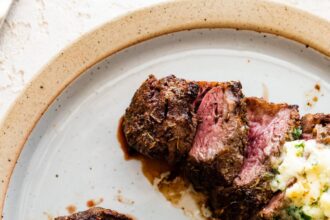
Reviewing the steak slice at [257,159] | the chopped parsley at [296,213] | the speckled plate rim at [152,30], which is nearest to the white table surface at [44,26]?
the speckled plate rim at [152,30]

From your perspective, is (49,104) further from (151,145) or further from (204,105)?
(204,105)

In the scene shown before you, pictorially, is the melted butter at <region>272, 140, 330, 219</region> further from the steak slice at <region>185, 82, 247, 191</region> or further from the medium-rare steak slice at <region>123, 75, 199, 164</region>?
the medium-rare steak slice at <region>123, 75, 199, 164</region>

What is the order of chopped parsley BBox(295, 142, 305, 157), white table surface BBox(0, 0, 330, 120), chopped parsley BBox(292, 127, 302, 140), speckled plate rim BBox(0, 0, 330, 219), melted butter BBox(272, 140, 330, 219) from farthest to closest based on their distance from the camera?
white table surface BBox(0, 0, 330, 120) < speckled plate rim BBox(0, 0, 330, 219) < chopped parsley BBox(292, 127, 302, 140) < chopped parsley BBox(295, 142, 305, 157) < melted butter BBox(272, 140, 330, 219)

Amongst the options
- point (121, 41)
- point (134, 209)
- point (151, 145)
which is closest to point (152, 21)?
point (121, 41)

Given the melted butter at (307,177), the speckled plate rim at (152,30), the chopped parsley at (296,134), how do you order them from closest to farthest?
the melted butter at (307,177) → the chopped parsley at (296,134) → the speckled plate rim at (152,30)

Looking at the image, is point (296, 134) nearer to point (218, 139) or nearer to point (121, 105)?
point (218, 139)

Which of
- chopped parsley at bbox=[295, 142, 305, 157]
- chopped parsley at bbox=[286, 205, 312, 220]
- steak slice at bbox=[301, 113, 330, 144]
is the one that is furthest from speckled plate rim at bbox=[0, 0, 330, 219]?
chopped parsley at bbox=[286, 205, 312, 220]

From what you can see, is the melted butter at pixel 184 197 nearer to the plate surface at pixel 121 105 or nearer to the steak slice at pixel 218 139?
the plate surface at pixel 121 105
